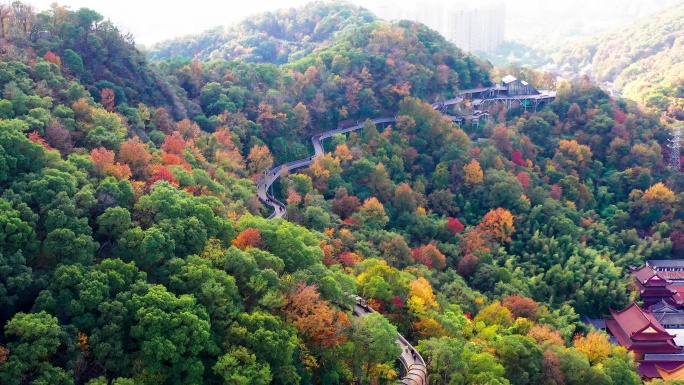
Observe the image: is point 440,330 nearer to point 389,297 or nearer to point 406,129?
point 389,297

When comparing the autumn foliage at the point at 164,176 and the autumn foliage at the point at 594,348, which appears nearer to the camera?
the autumn foliage at the point at 164,176

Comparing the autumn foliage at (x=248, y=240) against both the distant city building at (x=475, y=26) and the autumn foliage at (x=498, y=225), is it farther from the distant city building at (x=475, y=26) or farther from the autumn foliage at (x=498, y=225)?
the distant city building at (x=475, y=26)

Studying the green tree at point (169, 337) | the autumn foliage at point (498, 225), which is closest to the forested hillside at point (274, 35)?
the autumn foliage at point (498, 225)

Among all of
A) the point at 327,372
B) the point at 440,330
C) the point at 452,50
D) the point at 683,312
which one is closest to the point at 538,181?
the point at 683,312

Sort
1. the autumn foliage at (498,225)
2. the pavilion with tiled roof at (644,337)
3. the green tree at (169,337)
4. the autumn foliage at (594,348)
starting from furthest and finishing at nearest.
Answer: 1. the autumn foliage at (498,225)
2. the pavilion with tiled roof at (644,337)
3. the autumn foliage at (594,348)
4. the green tree at (169,337)

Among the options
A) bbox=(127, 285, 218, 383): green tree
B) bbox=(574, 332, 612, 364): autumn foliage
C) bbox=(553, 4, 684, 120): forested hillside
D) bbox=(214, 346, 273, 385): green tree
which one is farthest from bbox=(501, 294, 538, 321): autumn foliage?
bbox=(553, 4, 684, 120): forested hillside

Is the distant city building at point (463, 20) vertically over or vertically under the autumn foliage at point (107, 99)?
under
